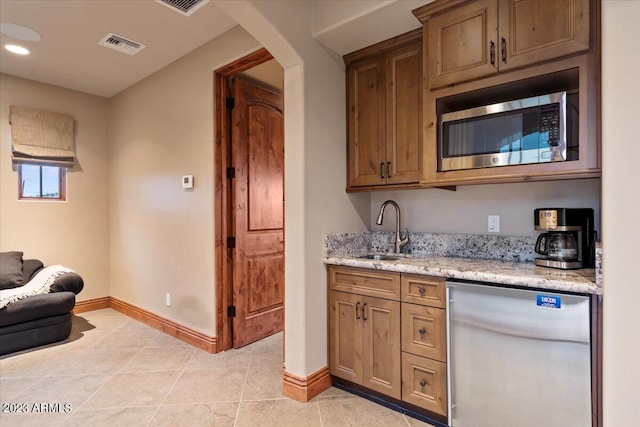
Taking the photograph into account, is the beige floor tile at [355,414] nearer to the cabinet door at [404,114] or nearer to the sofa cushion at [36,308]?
the cabinet door at [404,114]

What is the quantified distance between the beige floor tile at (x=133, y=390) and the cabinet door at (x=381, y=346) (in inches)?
54.3

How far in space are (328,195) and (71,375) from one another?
2378 mm

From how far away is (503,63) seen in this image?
174 cm

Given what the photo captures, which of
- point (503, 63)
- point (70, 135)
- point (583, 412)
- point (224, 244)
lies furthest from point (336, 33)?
point (70, 135)

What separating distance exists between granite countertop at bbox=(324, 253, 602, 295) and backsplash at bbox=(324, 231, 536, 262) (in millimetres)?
80

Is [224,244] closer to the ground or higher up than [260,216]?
closer to the ground

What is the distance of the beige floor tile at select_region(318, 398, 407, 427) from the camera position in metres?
1.93

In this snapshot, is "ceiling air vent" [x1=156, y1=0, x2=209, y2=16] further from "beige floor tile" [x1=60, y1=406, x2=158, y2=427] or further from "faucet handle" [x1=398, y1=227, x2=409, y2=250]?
"beige floor tile" [x1=60, y1=406, x2=158, y2=427]

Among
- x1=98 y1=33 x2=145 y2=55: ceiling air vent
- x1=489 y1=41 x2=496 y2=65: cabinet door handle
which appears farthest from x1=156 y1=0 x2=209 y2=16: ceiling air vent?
x1=489 y1=41 x2=496 y2=65: cabinet door handle

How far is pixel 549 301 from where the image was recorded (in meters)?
1.49

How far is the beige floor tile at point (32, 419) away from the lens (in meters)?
1.93

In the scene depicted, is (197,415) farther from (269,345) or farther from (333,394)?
(269,345)

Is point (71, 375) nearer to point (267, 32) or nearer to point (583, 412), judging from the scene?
point (267, 32)

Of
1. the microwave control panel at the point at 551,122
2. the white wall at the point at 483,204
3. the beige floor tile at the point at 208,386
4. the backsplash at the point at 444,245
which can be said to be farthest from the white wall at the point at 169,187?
the microwave control panel at the point at 551,122
